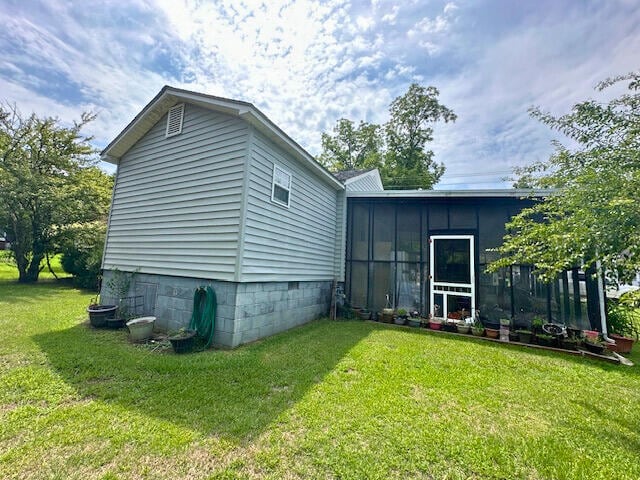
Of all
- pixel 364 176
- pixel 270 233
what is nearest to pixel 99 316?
pixel 270 233

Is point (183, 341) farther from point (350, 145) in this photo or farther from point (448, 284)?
point (350, 145)

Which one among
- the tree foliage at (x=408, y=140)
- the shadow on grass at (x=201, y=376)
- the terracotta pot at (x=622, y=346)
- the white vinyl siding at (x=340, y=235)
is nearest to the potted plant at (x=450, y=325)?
the terracotta pot at (x=622, y=346)

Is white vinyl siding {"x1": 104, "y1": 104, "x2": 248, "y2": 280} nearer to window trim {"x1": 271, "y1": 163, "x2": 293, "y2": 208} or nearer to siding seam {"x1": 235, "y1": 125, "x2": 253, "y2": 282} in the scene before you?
siding seam {"x1": 235, "y1": 125, "x2": 253, "y2": 282}

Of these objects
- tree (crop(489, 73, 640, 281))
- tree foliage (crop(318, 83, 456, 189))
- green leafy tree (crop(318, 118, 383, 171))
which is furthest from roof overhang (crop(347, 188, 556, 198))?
green leafy tree (crop(318, 118, 383, 171))

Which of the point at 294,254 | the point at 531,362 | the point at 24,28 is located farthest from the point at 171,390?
the point at 24,28

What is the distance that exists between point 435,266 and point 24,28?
39.5 ft

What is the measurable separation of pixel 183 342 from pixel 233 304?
1.01 metres

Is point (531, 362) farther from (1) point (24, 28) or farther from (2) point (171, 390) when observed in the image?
(1) point (24, 28)

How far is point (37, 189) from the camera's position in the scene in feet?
41.0

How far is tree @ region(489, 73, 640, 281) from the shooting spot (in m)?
3.05

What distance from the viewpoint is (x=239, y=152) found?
5.37 meters

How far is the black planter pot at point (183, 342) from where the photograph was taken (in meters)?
4.63

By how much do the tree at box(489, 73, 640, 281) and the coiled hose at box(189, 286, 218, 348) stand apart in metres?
5.00

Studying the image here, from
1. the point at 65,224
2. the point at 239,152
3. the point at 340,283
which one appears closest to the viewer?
the point at 239,152
